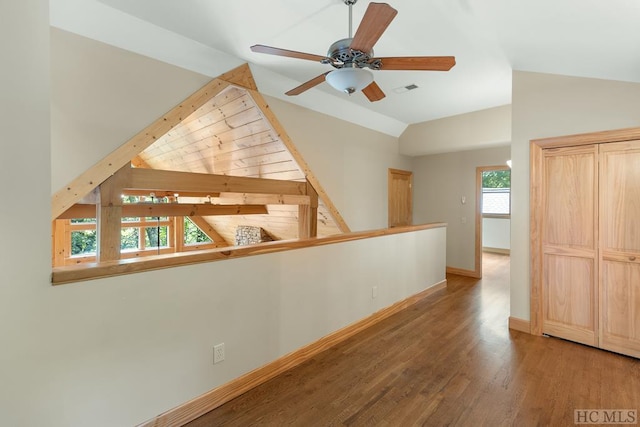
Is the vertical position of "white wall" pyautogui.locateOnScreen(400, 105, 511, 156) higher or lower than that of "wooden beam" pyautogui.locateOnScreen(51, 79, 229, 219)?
higher

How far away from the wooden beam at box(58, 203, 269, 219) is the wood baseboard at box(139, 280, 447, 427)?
9.21 feet

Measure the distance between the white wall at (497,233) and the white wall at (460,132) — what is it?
4099 millimetres

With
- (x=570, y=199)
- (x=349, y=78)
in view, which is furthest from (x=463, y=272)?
(x=349, y=78)

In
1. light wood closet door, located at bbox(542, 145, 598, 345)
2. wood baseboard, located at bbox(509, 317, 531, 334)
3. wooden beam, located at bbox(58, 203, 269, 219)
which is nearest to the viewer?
light wood closet door, located at bbox(542, 145, 598, 345)

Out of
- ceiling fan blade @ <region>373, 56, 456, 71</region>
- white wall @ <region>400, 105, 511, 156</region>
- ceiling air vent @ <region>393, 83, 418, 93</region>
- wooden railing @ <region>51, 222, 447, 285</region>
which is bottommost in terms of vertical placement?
wooden railing @ <region>51, 222, 447, 285</region>

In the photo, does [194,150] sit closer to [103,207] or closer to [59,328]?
[103,207]

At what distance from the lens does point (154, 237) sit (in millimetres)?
7184

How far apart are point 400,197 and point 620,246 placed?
341 centimetres

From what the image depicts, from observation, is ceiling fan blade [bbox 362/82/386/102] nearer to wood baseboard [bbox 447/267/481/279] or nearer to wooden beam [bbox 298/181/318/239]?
wooden beam [bbox 298/181/318/239]

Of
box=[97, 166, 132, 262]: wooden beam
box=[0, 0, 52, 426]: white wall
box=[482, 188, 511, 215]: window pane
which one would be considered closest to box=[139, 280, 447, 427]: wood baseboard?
box=[0, 0, 52, 426]: white wall

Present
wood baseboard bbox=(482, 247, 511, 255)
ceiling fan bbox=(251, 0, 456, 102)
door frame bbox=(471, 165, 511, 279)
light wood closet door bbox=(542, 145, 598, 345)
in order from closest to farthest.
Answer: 1. ceiling fan bbox=(251, 0, 456, 102)
2. light wood closet door bbox=(542, 145, 598, 345)
3. door frame bbox=(471, 165, 511, 279)
4. wood baseboard bbox=(482, 247, 511, 255)

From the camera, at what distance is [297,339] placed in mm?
2525

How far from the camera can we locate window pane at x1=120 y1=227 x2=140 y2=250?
6.76 m

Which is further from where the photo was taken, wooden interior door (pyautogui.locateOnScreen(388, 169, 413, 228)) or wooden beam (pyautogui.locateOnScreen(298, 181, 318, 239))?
wooden interior door (pyautogui.locateOnScreen(388, 169, 413, 228))
